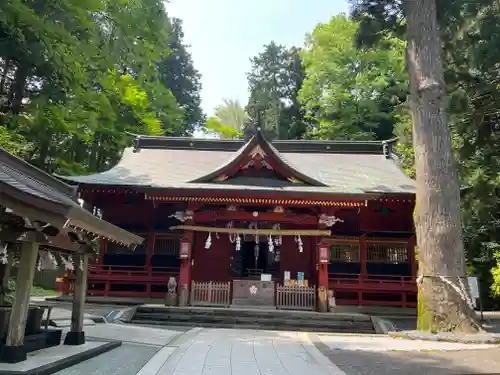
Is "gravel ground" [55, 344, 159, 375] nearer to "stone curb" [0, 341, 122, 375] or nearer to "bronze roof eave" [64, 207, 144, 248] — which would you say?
"stone curb" [0, 341, 122, 375]

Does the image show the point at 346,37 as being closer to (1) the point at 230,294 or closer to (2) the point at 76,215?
(1) the point at 230,294

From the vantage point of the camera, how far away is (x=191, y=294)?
13867mm

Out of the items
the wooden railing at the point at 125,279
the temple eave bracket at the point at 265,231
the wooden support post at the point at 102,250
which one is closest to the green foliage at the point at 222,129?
the wooden support post at the point at 102,250

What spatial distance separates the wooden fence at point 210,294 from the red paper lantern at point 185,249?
0.97 m

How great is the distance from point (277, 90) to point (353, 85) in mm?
13694

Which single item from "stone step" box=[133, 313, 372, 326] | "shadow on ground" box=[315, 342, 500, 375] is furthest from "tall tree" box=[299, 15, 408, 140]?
"shadow on ground" box=[315, 342, 500, 375]

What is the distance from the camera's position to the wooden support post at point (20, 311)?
16.9 ft

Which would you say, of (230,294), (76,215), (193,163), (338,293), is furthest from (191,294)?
(76,215)

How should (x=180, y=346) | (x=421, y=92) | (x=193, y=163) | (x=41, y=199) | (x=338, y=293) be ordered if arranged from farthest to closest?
(x=193, y=163) → (x=338, y=293) → (x=421, y=92) → (x=180, y=346) → (x=41, y=199)

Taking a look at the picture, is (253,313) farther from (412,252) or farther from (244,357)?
(412,252)

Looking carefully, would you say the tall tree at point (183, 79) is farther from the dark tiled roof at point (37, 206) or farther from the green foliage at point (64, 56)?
the dark tiled roof at point (37, 206)

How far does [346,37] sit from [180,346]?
2906 cm

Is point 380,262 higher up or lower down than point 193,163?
lower down

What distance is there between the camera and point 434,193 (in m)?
10.9
